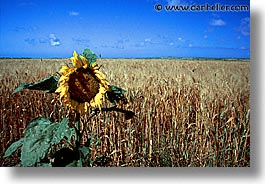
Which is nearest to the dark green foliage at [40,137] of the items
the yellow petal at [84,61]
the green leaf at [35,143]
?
the green leaf at [35,143]

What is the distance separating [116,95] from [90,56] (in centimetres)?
19

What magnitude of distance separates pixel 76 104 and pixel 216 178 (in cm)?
67

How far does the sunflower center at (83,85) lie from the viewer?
80.3 inches

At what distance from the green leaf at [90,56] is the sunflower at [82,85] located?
33 millimetres

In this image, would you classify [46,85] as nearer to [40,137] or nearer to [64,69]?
[64,69]

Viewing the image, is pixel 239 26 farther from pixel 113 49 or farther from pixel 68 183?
pixel 68 183

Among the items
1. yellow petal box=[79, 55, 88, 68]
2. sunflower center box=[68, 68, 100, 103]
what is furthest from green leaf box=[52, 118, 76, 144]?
yellow petal box=[79, 55, 88, 68]

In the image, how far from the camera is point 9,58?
2.19 m

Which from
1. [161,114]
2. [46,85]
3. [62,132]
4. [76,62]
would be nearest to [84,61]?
[76,62]

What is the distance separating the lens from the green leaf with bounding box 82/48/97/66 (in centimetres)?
213

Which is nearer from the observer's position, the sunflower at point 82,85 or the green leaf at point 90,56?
the sunflower at point 82,85

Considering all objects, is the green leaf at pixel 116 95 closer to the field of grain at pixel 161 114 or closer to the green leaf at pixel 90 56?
the field of grain at pixel 161 114

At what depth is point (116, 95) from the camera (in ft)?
7.19

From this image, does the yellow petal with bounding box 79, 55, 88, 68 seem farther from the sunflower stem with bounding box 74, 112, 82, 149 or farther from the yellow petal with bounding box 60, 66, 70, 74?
the sunflower stem with bounding box 74, 112, 82, 149
